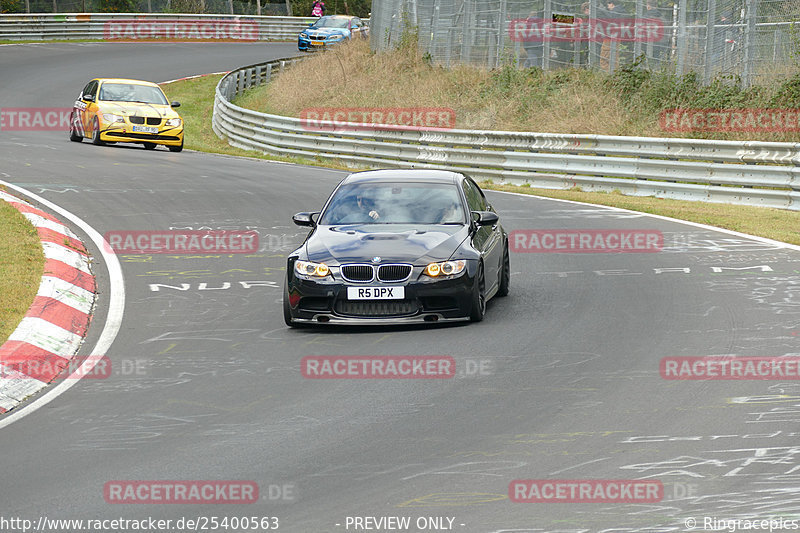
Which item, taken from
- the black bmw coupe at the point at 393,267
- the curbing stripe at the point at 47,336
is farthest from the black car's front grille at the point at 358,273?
the curbing stripe at the point at 47,336

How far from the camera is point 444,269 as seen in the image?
10883 mm

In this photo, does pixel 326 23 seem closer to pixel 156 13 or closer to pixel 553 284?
pixel 156 13

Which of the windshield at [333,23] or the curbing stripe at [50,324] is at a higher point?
the curbing stripe at [50,324]

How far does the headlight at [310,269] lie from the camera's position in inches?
429

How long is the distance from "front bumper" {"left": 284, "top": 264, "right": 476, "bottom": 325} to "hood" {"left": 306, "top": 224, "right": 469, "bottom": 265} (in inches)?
8.7

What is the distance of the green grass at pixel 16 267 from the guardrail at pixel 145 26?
45.4 m

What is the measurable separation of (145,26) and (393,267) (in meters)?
55.6

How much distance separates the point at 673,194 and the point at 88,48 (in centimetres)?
4061

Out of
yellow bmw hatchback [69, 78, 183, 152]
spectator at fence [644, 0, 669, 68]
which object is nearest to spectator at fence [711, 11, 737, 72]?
spectator at fence [644, 0, 669, 68]

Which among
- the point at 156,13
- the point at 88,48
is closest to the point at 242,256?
the point at 88,48

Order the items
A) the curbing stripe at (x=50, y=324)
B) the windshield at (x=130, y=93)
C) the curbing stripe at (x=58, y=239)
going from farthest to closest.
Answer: the windshield at (x=130, y=93), the curbing stripe at (x=58, y=239), the curbing stripe at (x=50, y=324)

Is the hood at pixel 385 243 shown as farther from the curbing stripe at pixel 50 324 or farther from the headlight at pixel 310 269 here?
the curbing stripe at pixel 50 324

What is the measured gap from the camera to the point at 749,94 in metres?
26.6

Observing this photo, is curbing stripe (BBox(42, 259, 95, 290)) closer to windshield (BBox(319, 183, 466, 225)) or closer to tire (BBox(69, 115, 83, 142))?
windshield (BBox(319, 183, 466, 225))
